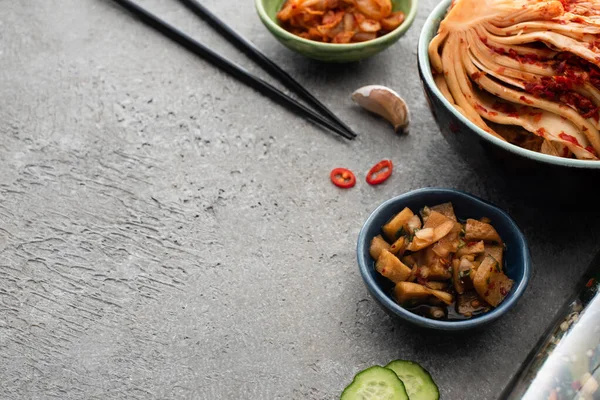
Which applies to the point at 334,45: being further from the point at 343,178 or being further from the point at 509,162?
the point at 509,162

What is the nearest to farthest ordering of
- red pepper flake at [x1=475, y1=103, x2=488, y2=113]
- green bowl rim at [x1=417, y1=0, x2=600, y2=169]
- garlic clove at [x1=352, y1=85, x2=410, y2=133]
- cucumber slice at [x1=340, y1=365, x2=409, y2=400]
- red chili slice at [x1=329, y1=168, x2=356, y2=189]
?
cucumber slice at [x1=340, y1=365, x2=409, y2=400] → green bowl rim at [x1=417, y1=0, x2=600, y2=169] → red pepper flake at [x1=475, y1=103, x2=488, y2=113] → red chili slice at [x1=329, y1=168, x2=356, y2=189] → garlic clove at [x1=352, y1=85, x2=410, y2=133]

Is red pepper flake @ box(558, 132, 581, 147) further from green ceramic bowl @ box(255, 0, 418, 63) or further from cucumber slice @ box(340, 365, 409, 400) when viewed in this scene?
green ceramic bowl @ box(255, 0, 418, 63)

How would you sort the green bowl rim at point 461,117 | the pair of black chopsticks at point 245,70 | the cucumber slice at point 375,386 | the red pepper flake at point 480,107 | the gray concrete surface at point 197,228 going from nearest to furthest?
1. the cucumber slice at point 375,386
2. the green bowl rim at point 461,117
3. the gray concrete surface at point 197,228
4. the red pepper flake at point 480,107
5. the pair of black chopsticks at point 245,70

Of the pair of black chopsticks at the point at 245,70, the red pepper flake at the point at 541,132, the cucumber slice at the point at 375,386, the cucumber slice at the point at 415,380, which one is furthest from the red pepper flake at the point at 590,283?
the pair of black chopsticks at the point at 245,70

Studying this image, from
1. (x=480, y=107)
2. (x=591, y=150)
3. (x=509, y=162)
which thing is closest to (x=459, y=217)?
(x=509, y=162)

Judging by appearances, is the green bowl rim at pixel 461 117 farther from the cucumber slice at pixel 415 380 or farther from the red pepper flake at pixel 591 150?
the cucumber slice at pixel 415 380

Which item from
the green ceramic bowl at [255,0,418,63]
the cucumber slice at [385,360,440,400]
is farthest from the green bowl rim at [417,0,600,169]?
the cucumber slice at [385,360,440,400]

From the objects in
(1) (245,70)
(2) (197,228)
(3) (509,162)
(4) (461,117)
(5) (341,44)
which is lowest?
(2) (197,228)
